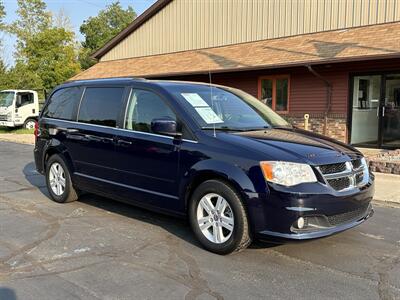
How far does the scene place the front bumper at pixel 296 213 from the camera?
13.5 ft

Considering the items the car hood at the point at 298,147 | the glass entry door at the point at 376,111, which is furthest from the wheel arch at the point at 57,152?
the glass entry door at the point at 376,111

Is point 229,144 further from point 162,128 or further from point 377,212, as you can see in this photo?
point 377,212

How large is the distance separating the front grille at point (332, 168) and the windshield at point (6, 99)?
19994 millimetres

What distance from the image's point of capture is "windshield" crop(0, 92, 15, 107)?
21.5 metres

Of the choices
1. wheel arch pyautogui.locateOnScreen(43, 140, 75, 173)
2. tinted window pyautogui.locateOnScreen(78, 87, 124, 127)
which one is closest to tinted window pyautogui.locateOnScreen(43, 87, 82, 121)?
tinted window pyautogui.locateOnScreen(78, 87, 124, 127)

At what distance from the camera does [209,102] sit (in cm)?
530

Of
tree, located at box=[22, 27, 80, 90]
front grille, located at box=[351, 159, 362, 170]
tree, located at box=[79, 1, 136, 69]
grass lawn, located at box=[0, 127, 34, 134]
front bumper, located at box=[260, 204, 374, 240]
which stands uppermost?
tree, located at box=[79, 1, 136, 69]

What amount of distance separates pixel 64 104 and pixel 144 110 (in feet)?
6.47

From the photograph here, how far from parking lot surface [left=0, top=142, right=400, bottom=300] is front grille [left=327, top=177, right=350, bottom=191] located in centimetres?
74

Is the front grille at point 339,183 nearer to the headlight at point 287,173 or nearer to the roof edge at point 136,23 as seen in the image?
the headlight at point 287,173

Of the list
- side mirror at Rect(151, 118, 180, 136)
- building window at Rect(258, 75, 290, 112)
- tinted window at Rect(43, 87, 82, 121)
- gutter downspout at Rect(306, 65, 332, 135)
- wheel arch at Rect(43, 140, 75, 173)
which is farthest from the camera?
building window at Rect(258, 75, 290, 112)

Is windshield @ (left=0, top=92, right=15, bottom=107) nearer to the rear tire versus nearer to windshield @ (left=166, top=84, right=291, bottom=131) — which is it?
the rear tire

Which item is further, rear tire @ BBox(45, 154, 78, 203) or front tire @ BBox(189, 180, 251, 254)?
rear tire @ BBox(45, 154, 78, 203)

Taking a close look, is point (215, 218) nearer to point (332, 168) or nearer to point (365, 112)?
point (332, 168)
